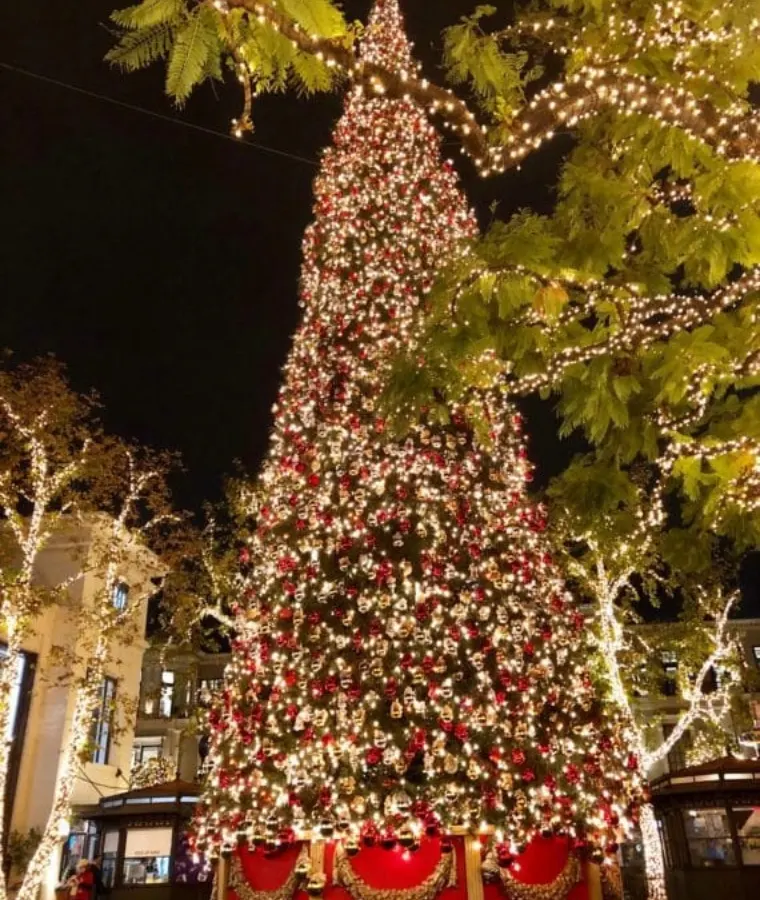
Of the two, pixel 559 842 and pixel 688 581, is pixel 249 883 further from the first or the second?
pixel 688 581

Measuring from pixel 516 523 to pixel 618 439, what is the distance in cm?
314

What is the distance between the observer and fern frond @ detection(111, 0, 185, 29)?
3.20m

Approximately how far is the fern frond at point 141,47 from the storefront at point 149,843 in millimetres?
14972

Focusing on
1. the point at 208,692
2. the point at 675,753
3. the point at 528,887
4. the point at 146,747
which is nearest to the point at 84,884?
the point at 208,692

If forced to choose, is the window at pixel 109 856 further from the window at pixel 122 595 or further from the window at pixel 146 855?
the window at pixel 122 595

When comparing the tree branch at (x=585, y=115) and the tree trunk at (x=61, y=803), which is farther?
the tree trunk at (x=61, y=803)

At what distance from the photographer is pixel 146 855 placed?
1569 centimetres

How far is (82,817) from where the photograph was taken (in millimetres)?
16984

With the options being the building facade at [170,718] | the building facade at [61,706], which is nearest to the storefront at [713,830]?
the building facade at [61,706]

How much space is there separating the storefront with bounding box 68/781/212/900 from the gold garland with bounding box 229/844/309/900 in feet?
26.0

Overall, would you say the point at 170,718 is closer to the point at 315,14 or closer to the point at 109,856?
the point at 109,856

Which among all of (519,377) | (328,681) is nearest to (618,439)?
(519,377)

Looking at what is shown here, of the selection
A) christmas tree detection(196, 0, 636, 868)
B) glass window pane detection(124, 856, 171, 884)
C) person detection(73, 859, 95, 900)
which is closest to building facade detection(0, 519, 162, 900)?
glass window pane detection(124, 856, 171, 884)

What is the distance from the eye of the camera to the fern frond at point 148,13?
3195 millimetres
